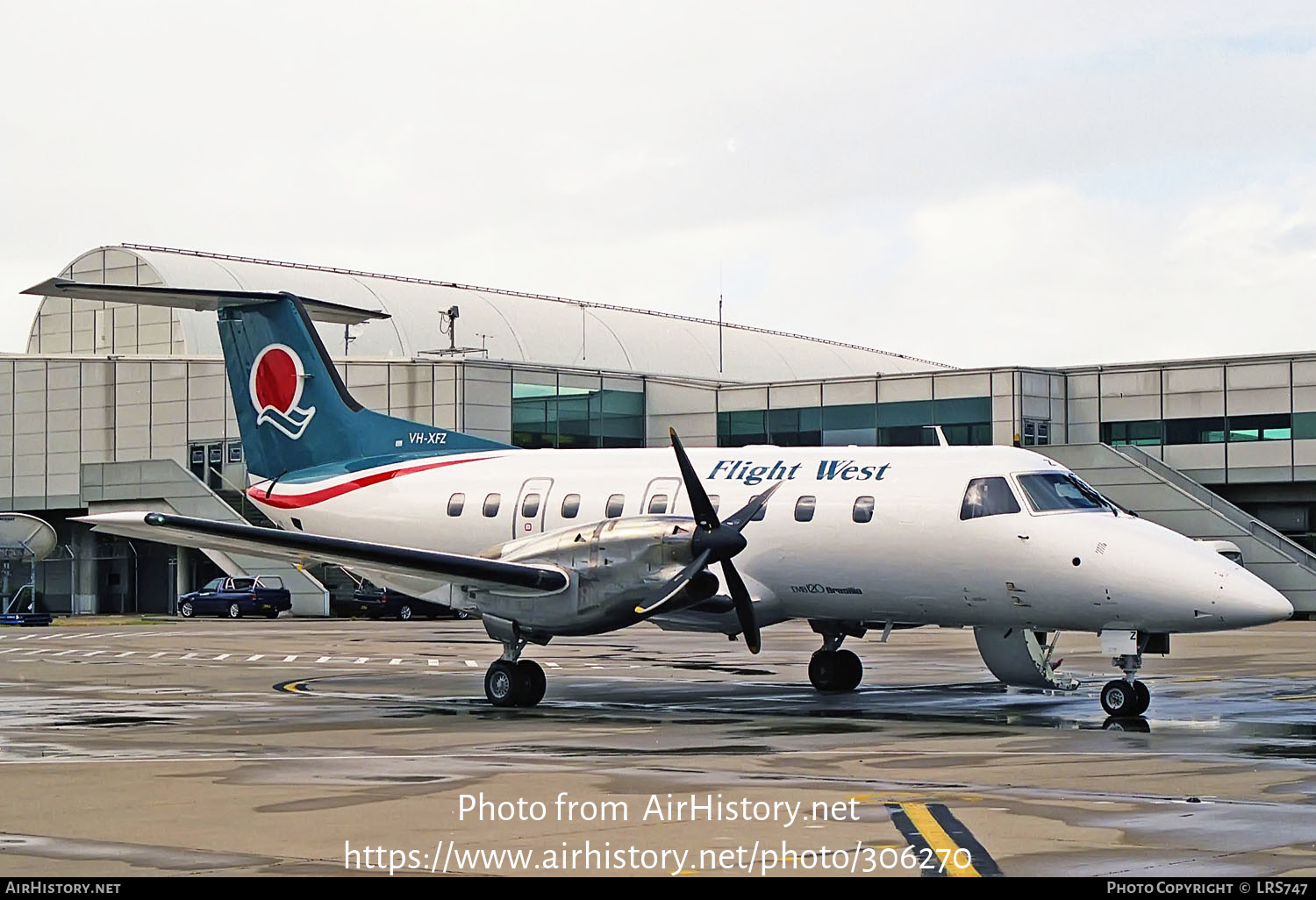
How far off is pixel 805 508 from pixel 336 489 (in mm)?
7846

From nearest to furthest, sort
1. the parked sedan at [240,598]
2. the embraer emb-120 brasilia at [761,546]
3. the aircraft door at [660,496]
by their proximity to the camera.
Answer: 1. the embraer emb-120 brasilia at [761,546]
2. the aircraft door at [660,496]
3. the parked sedan at [240,598]

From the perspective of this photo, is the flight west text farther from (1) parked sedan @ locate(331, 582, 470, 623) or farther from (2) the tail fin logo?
(1) parked sedan @ locate(331, 582, 470, 623)

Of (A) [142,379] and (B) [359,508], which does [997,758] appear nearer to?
(B) [359,508]

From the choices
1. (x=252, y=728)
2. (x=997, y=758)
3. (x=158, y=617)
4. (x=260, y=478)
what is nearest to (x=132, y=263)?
(x=158, y=617)

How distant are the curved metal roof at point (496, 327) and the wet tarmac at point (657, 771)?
144 feet

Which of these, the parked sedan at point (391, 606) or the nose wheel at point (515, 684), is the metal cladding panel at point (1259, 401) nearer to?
the parked sedan at point (391, 606)

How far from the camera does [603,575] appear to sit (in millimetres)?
19828

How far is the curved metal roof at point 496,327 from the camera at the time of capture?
73062 millimetres

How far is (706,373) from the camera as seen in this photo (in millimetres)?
82312

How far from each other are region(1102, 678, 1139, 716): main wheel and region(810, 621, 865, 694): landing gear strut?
4743 mm

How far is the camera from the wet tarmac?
9.68 metres

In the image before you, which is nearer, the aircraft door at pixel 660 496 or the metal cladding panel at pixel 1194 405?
the aircraft door at pixel 660 496

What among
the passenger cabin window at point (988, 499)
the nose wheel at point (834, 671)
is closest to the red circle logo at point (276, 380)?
the nose wheel at point (834, 671)

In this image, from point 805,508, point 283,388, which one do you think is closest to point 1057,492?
point 805,508
